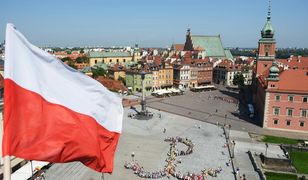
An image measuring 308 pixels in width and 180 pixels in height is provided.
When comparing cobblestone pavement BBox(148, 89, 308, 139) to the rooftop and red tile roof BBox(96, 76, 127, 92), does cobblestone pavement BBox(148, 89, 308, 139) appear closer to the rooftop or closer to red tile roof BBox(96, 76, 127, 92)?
red tile roof BBox(96, 76, 127, 92)

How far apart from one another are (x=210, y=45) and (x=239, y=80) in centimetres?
3170

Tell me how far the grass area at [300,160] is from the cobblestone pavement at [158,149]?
288 inches

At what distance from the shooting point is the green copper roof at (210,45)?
365 ft

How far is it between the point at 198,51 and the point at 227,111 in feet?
160

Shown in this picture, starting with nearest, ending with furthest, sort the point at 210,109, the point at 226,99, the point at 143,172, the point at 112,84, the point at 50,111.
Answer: the point at 50,111 → the point at 143,172 → the point at 210,109 → the point at 226,99 → the point at 112,84

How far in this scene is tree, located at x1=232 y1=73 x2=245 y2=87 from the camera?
84.5m

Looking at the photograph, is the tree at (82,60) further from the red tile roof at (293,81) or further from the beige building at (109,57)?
the red tile roof at (293,81)

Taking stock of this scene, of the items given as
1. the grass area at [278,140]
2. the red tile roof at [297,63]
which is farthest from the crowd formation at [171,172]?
the red tile roof at [297,63]

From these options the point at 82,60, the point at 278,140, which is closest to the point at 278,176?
the point at 278,140

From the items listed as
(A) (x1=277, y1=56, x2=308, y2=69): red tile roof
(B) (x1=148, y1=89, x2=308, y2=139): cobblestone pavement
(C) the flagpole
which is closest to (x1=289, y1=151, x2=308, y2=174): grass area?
(B) (x1=148, y1=89, x2=308, y2=139): cobblestone pavement

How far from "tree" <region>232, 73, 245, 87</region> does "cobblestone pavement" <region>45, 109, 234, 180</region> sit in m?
39.0

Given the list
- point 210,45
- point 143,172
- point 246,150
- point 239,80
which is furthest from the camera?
point 210,45

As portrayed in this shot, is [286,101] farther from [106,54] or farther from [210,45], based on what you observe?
[106,54]

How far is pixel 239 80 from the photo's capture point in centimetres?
8581
